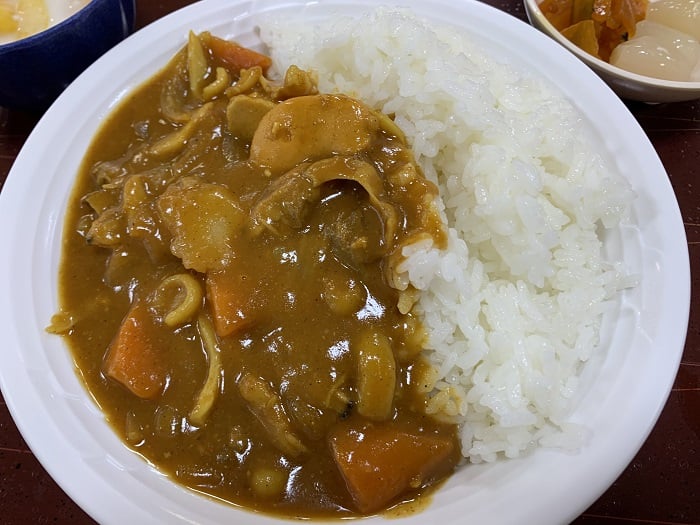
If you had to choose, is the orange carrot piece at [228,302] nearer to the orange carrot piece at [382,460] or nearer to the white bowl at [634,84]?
the orange carrot piece at [382,460]

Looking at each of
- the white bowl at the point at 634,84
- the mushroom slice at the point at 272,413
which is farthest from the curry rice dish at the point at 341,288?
the white bowl at the point at 634,84

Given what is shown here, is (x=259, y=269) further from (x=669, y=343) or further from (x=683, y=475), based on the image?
(x=683, y=475)

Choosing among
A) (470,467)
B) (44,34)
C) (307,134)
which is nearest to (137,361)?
(307,134)

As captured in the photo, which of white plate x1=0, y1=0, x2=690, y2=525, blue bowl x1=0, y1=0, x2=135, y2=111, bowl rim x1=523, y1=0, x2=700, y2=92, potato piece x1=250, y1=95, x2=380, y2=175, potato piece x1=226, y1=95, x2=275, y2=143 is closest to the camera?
white plate x1=0, y1=0, x2=690, y2=525

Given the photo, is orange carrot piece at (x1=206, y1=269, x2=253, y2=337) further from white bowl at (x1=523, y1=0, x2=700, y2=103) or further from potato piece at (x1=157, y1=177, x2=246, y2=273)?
white bowl at (x1=523, y1=0, x2=700, y2=103)

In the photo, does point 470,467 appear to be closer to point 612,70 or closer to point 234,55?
point 612,70

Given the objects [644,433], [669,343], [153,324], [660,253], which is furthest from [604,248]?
[153,324]

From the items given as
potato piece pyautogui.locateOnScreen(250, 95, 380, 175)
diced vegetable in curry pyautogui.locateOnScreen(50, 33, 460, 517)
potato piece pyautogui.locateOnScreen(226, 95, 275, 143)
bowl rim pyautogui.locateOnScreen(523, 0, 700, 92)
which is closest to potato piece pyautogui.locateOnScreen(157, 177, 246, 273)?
diced vegetable in curry pyautogui.locateOnScreen(50, 33, 460, 517)
